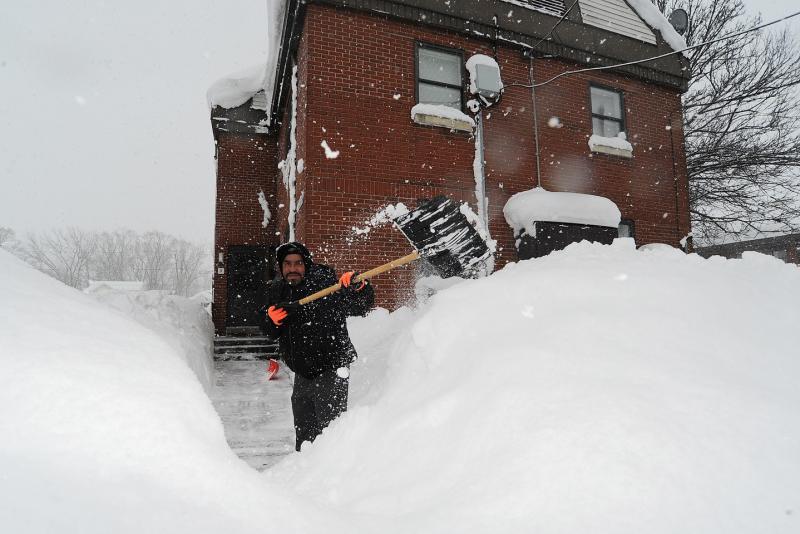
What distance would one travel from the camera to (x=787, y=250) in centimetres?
2042

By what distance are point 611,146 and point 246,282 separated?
26.3ft

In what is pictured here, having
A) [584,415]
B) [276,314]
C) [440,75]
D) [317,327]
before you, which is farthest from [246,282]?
[584,415]

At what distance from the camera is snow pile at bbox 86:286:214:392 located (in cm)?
566

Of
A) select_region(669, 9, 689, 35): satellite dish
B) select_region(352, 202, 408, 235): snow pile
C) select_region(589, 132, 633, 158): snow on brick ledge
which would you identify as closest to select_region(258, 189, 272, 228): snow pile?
select_region(352, 202, 408, 235): snow pile

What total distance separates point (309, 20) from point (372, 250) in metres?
3.38

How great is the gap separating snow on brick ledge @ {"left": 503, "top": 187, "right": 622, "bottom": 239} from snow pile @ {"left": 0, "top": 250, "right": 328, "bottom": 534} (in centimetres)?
607

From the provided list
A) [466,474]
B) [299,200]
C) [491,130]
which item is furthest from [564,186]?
[466,474]

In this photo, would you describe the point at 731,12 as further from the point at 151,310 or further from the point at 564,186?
the point at 151,310

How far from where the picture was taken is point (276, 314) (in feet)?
11.0

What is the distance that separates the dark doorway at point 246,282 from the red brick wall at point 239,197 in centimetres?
15

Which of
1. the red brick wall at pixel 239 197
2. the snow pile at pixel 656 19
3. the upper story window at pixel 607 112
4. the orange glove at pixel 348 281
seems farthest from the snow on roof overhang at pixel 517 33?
the orange glove at pixel 348 281

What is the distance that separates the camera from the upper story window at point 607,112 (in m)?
8.64

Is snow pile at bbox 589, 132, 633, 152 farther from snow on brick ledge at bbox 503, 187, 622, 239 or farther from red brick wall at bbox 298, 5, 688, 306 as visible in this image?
snow on brick ledge at bbox 503, 187, 622, 239

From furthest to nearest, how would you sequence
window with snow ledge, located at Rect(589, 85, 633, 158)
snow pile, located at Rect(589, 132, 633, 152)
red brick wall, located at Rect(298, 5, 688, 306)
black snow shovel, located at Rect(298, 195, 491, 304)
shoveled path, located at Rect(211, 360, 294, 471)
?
1. window with snow ledge, located at Rect(589, 85, 633, 158)
2. snow pile, located at Rect(589, 132, 633, 152)
3. red brick wall, located at Rect(298, 5, 688, 306)
4. black snow shovel, located at Rect(298, 195, 491, 304)
5. shoveled path, located at Rect(211, 360, 294, 471)
